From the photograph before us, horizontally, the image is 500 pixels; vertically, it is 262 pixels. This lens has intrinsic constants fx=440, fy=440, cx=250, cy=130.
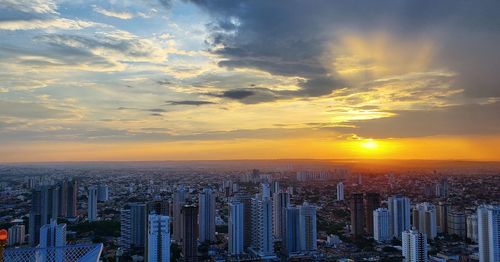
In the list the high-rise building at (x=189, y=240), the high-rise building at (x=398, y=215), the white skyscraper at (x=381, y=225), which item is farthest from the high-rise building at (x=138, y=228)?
the high-rise building at (x=398, y=215)

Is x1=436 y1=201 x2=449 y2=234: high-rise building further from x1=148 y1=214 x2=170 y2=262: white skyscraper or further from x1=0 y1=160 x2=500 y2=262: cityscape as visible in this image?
x1=148 y1=214 x2=170 y2=262: white skyscraper

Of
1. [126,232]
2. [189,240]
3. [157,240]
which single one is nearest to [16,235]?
[126,232]

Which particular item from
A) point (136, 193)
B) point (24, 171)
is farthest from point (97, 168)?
point (136, 193)

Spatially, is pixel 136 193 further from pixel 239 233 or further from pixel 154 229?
pixel 154 229

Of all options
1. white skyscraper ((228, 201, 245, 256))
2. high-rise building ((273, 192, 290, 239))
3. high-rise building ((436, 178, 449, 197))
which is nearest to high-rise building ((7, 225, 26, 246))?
white skyscraper ((228, 201, 245, 256))

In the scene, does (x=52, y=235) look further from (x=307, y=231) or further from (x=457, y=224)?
(x=457, y=224)

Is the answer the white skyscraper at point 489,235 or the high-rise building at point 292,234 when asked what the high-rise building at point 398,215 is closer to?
the high-rise building at point 292,234
